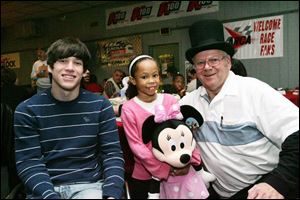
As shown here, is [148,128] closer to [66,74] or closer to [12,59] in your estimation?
[66,74]

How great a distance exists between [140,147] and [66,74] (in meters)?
0.59

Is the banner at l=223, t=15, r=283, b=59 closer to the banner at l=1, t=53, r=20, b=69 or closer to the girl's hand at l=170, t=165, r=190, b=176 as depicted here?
the girl's hand at l=170, t=165, r=190, b=176

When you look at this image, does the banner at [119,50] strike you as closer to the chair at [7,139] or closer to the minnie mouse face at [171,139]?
the chair at [7,139]

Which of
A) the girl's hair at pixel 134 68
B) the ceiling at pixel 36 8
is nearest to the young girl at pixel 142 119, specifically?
the girl's hair at pixel 134 68

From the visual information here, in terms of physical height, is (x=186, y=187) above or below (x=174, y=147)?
below

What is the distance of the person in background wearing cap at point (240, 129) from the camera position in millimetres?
1496

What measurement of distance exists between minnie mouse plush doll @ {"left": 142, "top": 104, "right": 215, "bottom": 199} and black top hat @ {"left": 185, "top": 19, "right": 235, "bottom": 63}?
1.20 ft

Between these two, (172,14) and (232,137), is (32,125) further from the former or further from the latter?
(172,14)

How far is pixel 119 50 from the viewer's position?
9.95 meters

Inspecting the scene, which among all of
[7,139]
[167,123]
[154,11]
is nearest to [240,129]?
[167,123]

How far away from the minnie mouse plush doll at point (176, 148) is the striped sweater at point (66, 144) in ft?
0.76

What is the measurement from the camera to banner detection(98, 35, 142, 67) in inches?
380

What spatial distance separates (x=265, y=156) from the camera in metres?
1.73

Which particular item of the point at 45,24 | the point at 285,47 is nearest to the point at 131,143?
the point at 285,47
